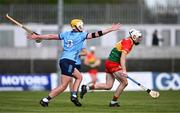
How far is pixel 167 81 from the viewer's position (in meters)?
39.9

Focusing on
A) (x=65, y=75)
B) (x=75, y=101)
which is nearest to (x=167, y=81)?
(x=75, y=101)

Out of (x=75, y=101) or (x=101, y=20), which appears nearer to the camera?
(x=75, y=101)

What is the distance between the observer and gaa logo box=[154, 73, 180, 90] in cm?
3948

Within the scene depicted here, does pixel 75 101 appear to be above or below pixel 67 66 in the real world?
below

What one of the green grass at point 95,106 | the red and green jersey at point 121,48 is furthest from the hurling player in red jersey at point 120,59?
the green grass at point 95,106

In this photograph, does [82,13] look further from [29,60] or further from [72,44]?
[72,44]

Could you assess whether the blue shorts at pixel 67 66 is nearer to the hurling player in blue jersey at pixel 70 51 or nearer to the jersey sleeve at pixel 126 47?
the hurling player in blue jersey at pixel 70 51

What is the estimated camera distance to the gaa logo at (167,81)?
3948 centimetres

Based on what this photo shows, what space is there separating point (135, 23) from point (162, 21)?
1.95m

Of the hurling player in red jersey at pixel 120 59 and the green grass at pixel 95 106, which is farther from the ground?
the hurling player in red jersey at pixel 120 59

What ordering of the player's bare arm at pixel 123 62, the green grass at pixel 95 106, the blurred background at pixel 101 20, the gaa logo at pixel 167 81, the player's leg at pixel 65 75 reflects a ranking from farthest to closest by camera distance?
the blurred background at pixel 101 20, the gaa logo at pixel 167 81, the player's bare arm at pixel 123 62, the player's leg at pixel 65 75, the green grass at pixel 95 106

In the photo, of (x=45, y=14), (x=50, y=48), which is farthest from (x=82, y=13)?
(x=50, y=48)

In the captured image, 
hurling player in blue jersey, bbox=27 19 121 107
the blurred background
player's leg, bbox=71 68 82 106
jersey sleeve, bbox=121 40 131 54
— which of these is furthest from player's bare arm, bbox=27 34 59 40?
the blurred background

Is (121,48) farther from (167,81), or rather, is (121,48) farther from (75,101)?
(167,81)
